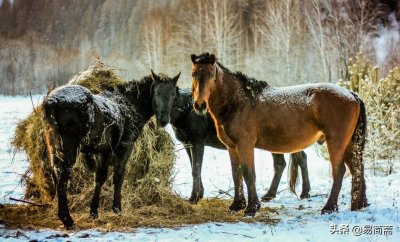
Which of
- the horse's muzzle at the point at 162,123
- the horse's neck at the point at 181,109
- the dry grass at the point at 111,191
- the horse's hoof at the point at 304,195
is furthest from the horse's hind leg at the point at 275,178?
the horse's muzzle at the point at 162,123

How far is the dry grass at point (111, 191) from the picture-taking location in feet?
19.3

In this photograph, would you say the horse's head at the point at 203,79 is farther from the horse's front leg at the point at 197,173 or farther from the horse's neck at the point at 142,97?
the horse's front leg at the point at 197,173

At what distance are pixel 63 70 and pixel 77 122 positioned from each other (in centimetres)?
1652

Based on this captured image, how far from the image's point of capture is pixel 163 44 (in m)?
24.4

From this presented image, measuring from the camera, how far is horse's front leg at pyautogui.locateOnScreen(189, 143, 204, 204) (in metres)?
7.96

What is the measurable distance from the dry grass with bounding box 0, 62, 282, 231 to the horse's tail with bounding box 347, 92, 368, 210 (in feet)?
4.88

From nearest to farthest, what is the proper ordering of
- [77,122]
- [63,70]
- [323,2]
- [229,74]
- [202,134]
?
[77,122] < [229,74] < [202,134] < [63,70] < [323,2]

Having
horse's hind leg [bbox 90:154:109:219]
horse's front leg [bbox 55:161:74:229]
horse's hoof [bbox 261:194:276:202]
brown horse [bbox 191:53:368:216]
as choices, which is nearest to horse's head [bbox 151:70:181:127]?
brown horse [bbox 191:53:368:216]

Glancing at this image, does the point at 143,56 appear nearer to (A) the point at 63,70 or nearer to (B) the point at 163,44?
(B) the point at 163,44

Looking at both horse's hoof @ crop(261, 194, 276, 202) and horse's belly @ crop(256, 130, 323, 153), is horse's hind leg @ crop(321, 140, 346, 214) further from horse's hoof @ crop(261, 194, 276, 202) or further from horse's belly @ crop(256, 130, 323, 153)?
horse's hoof @ crop(261, 194, 276, 202)

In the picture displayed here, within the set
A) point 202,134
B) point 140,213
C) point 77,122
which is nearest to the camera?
point 77,122

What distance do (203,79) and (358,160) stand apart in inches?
111

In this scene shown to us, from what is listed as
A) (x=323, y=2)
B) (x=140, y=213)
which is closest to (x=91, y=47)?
(x=323, y=2)

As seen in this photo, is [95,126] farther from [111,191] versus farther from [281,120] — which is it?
[281,120]
